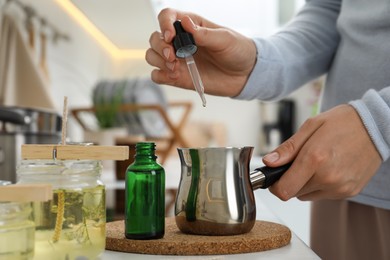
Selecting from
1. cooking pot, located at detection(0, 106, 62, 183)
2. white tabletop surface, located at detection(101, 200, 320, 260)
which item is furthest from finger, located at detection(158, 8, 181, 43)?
cooking pot, located at detection(0, 106, 62, 183)

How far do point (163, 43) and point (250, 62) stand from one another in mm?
A: 174

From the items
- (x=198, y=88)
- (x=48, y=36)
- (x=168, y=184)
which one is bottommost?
(x=168, y=184)

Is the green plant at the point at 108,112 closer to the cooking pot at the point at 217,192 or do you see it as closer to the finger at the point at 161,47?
the finger at the point at 161,47

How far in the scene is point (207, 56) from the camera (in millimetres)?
716

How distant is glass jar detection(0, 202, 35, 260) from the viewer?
0.37m

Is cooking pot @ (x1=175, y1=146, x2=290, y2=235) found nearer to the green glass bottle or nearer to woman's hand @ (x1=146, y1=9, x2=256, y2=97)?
the green glass bottle

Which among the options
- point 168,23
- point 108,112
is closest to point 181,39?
point 168,23

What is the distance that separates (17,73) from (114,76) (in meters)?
1.59

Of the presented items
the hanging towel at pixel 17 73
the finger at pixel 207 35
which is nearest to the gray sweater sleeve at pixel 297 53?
the finger at pixel 207 35

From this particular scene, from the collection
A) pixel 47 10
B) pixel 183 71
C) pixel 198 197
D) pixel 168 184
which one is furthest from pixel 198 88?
pixel 47 10

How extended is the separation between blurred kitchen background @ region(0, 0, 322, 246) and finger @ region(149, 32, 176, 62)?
1.59ft

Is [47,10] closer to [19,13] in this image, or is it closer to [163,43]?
[19,13]

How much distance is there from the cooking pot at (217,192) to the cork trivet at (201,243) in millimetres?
12

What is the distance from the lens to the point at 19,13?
1660mm
